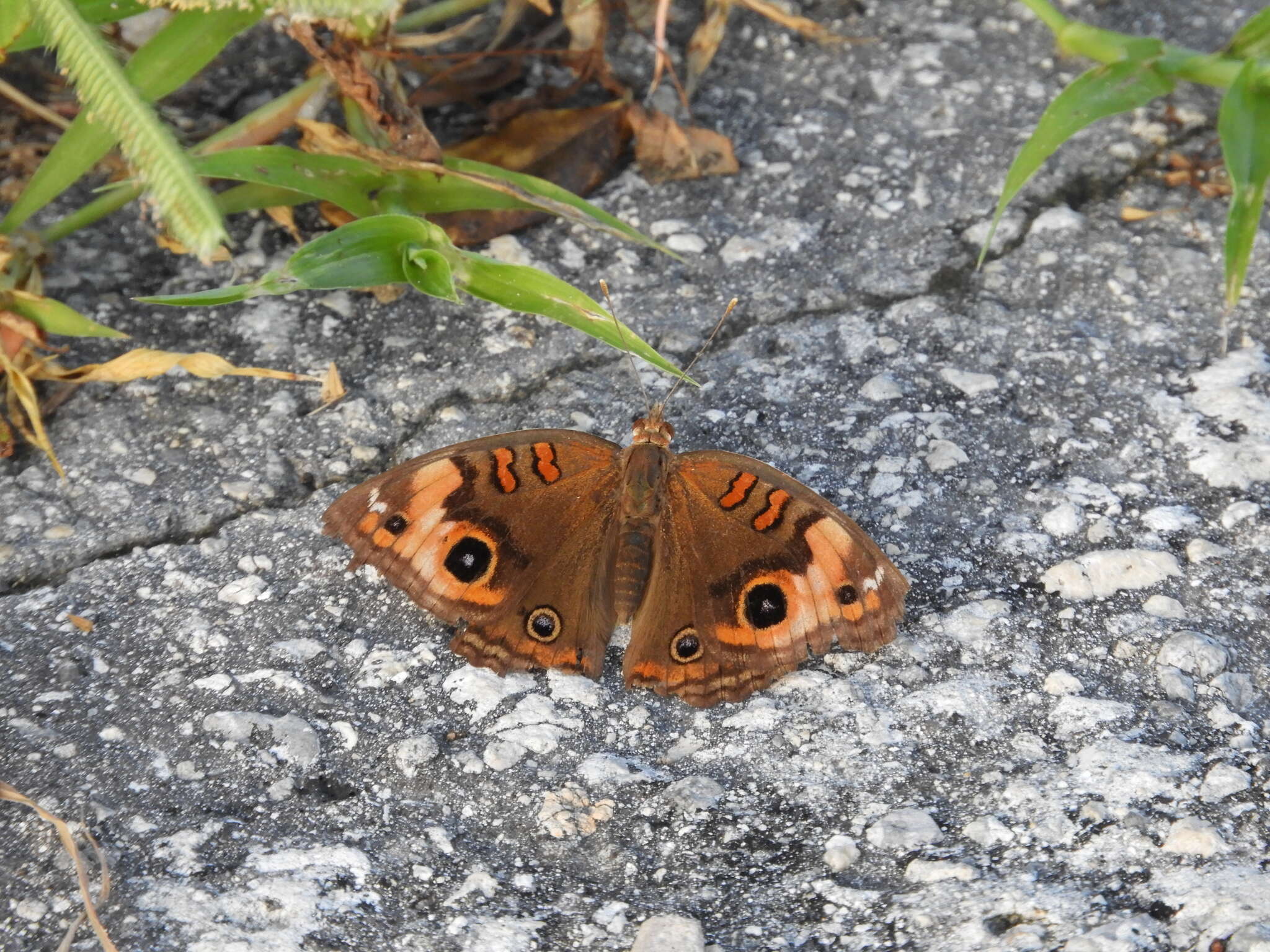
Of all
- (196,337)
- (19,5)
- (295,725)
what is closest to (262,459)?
(196,337)

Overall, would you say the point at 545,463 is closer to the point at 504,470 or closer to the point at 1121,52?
the point at 504,470

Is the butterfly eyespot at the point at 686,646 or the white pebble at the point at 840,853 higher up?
the butterfly eyespot at the point at 686,646

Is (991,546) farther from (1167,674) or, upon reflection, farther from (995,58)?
(995,58)

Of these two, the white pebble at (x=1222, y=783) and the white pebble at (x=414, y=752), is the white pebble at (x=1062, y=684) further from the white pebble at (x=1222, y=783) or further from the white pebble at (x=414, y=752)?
the white pebble at (x=414, y=752)

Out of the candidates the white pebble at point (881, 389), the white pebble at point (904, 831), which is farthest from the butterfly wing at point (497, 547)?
the white pebble at point (881, 389)

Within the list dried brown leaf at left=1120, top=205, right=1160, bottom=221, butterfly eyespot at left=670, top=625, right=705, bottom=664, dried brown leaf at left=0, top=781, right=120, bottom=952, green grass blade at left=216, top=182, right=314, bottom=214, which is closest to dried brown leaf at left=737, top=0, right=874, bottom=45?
dried brown leaf at left=1120, top=205, right=1160, bottom=221

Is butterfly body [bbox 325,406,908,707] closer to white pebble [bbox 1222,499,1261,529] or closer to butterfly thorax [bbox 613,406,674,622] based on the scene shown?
butterfly thorax [bbox 613,406,674,622]
